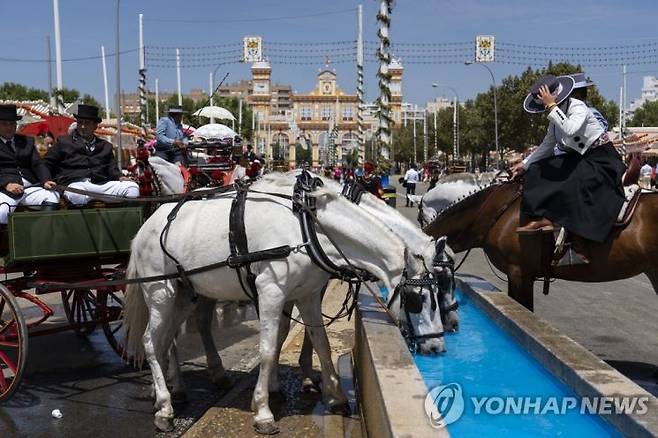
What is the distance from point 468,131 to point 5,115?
6332cm

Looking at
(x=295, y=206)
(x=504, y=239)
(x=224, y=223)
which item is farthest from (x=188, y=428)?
(x=504, y=239)

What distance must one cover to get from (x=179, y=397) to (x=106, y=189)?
89.5 inches

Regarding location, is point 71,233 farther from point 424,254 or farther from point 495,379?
point 495,379

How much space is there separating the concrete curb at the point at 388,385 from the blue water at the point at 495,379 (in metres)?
0.44

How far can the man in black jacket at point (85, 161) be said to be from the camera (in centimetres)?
672

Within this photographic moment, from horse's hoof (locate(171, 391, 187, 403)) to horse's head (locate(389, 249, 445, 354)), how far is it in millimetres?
2352

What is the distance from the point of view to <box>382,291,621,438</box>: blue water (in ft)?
12.9

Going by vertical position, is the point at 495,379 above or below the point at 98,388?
above

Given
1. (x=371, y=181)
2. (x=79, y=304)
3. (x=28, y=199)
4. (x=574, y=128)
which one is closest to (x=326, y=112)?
(x=371, y=181)

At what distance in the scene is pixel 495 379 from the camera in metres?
4.96

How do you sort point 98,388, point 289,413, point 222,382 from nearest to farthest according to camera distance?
point 289,413
point 222,382
point 98,388

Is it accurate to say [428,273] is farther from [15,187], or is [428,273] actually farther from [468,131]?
[468,131]

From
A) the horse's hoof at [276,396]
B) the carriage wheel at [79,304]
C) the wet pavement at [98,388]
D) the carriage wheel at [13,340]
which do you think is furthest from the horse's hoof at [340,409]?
the carriage wheel at [79,304]

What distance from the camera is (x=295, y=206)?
16.2 feet
